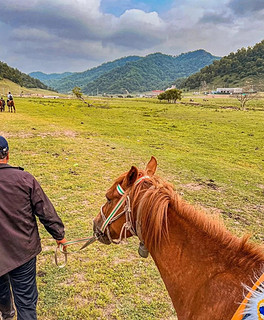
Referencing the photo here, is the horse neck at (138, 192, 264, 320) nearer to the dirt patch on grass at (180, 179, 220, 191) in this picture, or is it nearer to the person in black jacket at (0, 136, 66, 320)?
the person in black jacket at (0, 136, 66, 320)

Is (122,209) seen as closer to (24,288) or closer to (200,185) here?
(24,288)

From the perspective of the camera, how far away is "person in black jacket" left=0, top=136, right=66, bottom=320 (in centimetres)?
216

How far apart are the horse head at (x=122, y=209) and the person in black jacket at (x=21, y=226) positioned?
2.01 ft

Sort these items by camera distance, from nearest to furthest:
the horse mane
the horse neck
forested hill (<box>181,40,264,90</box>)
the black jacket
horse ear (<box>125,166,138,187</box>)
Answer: the horse neck → the horse mane → horse ear (<box>125,166,138,187</box>) → the black jacket → forested hill (<box>181,40,264,90</box>)

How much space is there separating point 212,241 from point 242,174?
853cm

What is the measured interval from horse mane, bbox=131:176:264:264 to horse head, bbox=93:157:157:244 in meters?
0.05

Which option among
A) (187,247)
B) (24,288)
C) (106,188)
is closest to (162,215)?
(187,247)

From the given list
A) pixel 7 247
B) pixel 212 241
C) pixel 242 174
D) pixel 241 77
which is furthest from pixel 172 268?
pixel 241 77

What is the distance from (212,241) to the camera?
1752mm

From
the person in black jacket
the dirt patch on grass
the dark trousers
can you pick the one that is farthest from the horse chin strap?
the dirt patch on grass

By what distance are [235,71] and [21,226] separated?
544 feet

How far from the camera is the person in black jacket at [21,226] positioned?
216 cm

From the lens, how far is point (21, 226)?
2.25 metres

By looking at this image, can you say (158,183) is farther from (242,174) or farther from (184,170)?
(242,174)
